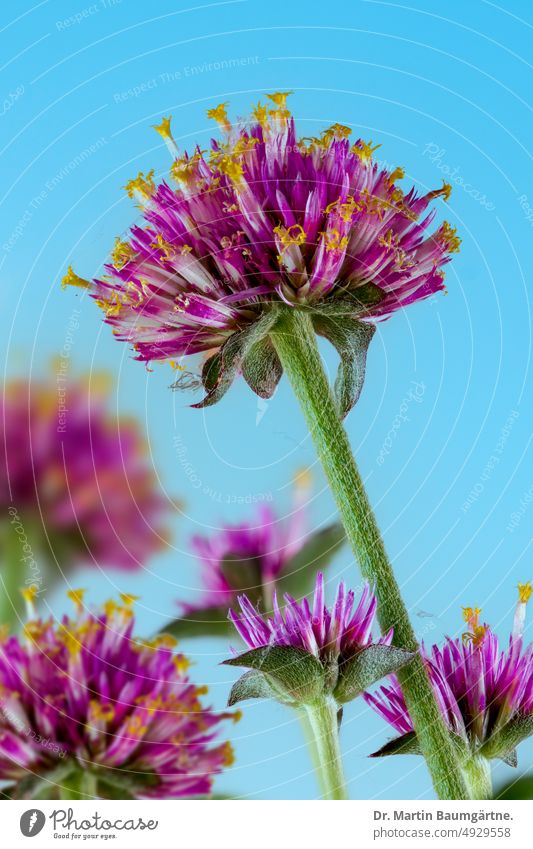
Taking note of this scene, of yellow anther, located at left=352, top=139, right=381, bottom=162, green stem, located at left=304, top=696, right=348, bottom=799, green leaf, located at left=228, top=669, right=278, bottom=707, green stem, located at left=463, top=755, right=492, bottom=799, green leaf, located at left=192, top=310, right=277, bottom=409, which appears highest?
yellow anther, located at left=352, top=139, right=381, bottom=162

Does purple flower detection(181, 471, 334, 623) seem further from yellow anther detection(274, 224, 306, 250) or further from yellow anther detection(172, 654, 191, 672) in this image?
yellow anther detection(274, 224, 306, 250)

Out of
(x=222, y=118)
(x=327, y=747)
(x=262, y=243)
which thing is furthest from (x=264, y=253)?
(x=327, y=747)

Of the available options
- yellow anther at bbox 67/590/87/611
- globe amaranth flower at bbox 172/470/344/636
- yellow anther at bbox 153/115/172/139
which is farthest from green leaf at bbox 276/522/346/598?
yellow anther at bbox 153/115/172/139

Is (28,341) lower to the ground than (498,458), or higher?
higher

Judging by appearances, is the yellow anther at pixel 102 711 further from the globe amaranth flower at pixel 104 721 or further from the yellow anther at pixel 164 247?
the yellow anther at pixel 164 247
